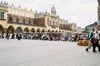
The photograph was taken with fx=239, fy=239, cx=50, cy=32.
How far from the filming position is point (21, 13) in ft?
229

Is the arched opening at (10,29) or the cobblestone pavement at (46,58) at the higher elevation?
the arched opening at (10,29)

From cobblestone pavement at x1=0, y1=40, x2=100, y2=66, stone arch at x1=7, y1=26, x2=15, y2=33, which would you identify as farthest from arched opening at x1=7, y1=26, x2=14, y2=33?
cobblestone pavement at x1=0, y1=40, x2=100, y2=66

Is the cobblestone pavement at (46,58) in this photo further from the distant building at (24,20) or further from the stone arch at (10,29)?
the stone arch at (10,29)

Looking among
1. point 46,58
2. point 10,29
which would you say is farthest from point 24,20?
point 46,58

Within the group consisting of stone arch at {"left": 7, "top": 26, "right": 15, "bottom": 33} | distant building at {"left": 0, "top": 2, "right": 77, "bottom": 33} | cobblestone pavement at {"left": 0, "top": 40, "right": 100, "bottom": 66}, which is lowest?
cobblestone pavement at {"left": 0, "top": 40, "right": 100, "bottom": 66}

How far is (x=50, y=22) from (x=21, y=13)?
504 inches

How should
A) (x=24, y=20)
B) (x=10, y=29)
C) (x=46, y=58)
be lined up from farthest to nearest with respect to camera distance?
(x=24, y=20), (x=10, y=29), (x=46, y=58)

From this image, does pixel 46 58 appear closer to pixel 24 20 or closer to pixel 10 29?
pixel 10 29

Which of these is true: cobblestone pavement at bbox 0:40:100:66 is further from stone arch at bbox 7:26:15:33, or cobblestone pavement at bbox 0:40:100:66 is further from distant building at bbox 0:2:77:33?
stone arch at bbox 7:26:15:33

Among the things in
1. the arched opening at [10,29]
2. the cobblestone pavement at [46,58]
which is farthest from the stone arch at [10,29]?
the cobblestone pavement at [46,58]

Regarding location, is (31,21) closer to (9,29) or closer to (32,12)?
(32,12)

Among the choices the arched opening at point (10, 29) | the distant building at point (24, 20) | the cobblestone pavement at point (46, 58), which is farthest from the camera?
the arched opening at point (10, 29)

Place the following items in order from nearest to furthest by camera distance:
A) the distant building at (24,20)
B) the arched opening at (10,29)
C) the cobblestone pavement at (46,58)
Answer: the cobblestone pavement at (46,58) < the distant building at (24,20) < the arched opening at (10,29)

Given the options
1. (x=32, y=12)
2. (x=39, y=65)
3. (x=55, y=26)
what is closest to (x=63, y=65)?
(x=39, y=65)
